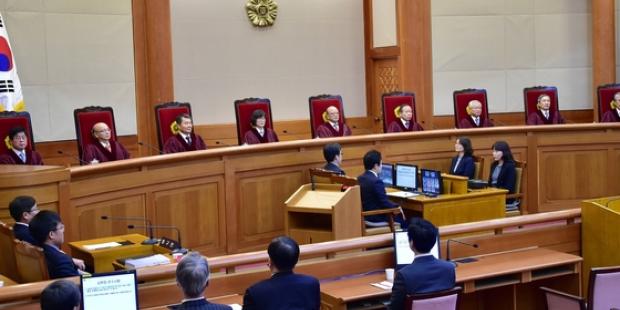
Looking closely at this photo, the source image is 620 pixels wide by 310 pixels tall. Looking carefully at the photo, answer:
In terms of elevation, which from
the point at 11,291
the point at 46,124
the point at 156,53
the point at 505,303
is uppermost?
the point at 156,53

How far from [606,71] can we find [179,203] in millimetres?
7210

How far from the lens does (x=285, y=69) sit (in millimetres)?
11711

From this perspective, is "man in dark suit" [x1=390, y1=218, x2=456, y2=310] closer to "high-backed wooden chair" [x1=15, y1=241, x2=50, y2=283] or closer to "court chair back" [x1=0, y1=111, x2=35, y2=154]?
"high-backed wooden chair" [x1=15, y1=241, x2=50, y2=283]

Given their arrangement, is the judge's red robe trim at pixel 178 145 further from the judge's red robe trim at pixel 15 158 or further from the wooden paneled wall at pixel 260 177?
the judge's red robe trim at pixel 15 158

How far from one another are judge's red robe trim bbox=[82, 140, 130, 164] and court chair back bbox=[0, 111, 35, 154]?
1.59 ft

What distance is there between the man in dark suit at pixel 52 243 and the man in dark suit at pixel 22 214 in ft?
1.54

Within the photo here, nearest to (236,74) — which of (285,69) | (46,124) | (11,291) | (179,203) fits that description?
(285,69)

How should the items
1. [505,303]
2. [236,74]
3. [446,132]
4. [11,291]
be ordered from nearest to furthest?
1. [11,291]
2. [505,303]
3. [446,132]
4. [236,74]

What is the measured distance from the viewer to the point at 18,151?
766 centimetres

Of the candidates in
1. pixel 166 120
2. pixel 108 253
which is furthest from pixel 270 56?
pixel 108 253

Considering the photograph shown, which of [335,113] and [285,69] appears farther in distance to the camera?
[285,69]

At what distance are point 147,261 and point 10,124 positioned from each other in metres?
3.42

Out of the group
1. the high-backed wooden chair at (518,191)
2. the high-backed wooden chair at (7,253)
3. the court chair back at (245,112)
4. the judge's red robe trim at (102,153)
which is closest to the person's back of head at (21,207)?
the high-backed wooden chair at (7,253)

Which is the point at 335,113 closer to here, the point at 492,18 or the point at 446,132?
the point at 446,132
